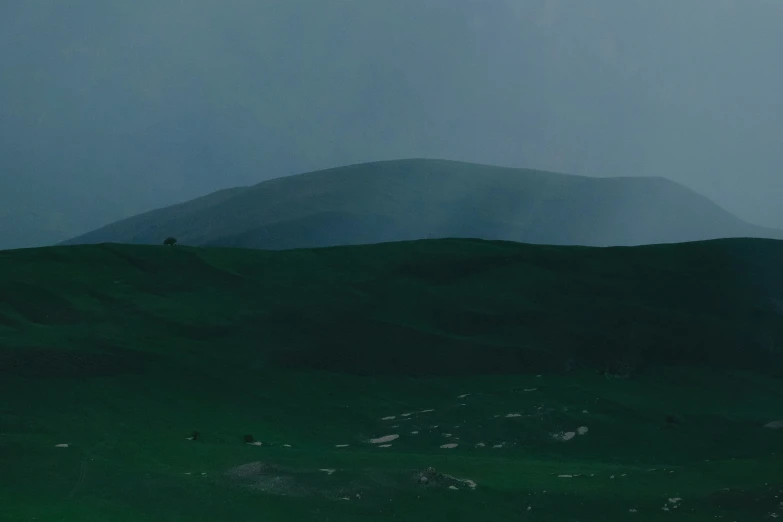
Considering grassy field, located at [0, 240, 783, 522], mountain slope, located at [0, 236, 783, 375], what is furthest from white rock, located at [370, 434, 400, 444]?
mountain slope, located at [0, 236, 783, 375]

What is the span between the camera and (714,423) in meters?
40.9

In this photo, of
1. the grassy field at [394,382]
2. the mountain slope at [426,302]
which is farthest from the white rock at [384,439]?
the mountain slope at [426,302]

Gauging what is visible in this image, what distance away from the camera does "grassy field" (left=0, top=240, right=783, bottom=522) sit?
24.9 m

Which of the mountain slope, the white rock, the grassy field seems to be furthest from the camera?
the mountain slope

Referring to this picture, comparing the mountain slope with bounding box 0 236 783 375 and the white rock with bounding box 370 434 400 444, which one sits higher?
the mountain slope with bounding box 0 236 783 375

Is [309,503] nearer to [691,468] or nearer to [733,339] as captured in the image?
[691,468]

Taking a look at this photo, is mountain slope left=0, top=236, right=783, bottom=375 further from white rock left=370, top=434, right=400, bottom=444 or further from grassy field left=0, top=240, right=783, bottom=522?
white rock left=370, top=434, right=400, bottom=444

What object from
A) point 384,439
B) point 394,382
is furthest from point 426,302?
point 384,439

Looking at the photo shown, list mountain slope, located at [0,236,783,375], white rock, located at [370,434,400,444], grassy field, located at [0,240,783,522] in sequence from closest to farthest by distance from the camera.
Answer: grassy field, located at [0,240,783,522]
white rock, located at [370,434,400,444]
mountain slope, located at [0,236,783,375]

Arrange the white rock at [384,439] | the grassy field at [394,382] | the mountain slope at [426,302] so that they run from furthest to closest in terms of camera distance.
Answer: the mountain slope at [426,302], the white rock at [384,439], the grassy field at [394,382]

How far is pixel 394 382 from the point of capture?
4722 centimetres

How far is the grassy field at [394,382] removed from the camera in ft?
81.7

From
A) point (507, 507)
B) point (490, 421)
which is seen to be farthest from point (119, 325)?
point (507, 507)

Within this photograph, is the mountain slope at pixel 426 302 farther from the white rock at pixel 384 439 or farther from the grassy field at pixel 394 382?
the white rock at pixel 384 439
